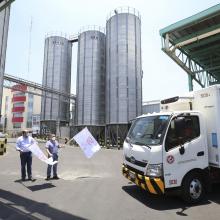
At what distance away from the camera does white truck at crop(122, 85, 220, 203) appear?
229 inches

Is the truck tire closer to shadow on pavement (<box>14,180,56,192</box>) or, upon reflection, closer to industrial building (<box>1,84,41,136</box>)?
shadow on pavement (<box>14,180,56,192</box>)

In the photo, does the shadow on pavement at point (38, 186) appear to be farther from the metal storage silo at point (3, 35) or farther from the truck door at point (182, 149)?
the truck door at point (182, 149)

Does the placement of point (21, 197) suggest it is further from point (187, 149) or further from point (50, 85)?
point (50, 85)

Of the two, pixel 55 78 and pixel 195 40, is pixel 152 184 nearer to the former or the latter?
pixel 195 40

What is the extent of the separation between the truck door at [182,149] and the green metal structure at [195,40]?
899 centimetres

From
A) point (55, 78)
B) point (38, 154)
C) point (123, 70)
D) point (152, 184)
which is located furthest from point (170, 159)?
point (55, 78)

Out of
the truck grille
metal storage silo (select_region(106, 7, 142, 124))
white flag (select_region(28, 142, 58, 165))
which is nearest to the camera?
the truck grille

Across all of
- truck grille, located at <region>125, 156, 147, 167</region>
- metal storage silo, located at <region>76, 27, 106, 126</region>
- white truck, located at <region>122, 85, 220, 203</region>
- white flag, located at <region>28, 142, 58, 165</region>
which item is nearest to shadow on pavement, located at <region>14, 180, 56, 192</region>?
white flag, located at <region>28, 142, 58, 165</region>

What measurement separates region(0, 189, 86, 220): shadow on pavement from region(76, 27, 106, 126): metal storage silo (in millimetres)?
27855

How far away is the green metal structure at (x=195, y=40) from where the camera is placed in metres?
13.5

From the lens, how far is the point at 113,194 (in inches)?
275

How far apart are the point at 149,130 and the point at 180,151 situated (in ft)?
3.44

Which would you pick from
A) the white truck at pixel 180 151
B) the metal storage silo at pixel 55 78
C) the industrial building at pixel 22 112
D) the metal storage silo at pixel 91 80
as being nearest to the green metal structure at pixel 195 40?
the white truck at pixel 180 151

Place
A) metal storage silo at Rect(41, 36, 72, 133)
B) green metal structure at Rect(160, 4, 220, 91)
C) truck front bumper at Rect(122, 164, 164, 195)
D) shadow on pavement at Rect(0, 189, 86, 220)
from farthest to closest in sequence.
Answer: metal storage silo at Rect(41, 36, 72, 133) < green metal structure at Rect(160, 4, 220, 91) < truck front bumper at Rect(122, 164, 164, 195) < shadow on pavement at Rect(0, 189, 86, 220)
